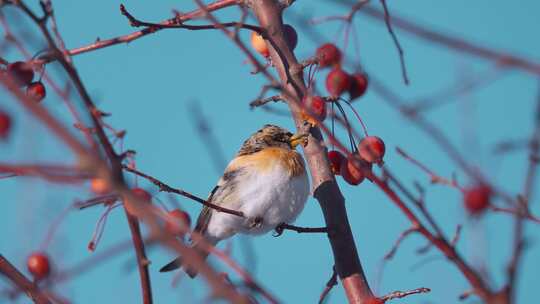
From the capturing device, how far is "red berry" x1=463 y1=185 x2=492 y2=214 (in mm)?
1487

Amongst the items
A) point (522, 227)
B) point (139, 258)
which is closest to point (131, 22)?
point (139, 258)

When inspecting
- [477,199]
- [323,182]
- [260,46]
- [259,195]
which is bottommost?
[477,199]

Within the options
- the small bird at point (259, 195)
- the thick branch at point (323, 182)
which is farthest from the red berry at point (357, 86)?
the small bird at point (259, 195)

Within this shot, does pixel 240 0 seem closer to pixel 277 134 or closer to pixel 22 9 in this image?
pixel 277 134

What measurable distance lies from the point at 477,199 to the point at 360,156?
94 cm

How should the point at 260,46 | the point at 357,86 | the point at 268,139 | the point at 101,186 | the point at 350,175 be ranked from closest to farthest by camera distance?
1. the point at 101,186
2. the point at 357,86
3. the point at 350,175
4. the point at 260,46
5. the point at 268,139

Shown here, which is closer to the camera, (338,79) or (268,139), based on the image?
(338,79)

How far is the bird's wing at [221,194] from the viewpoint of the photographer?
458 centimetres

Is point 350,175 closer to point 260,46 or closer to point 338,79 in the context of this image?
point 338,79

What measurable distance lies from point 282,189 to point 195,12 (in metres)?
1.43

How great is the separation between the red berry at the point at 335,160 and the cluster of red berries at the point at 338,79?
25.5 inches

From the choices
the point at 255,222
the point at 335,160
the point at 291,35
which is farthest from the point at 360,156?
the point at 255,222

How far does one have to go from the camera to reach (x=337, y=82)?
2715mm

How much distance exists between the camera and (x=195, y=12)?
3.44 m
